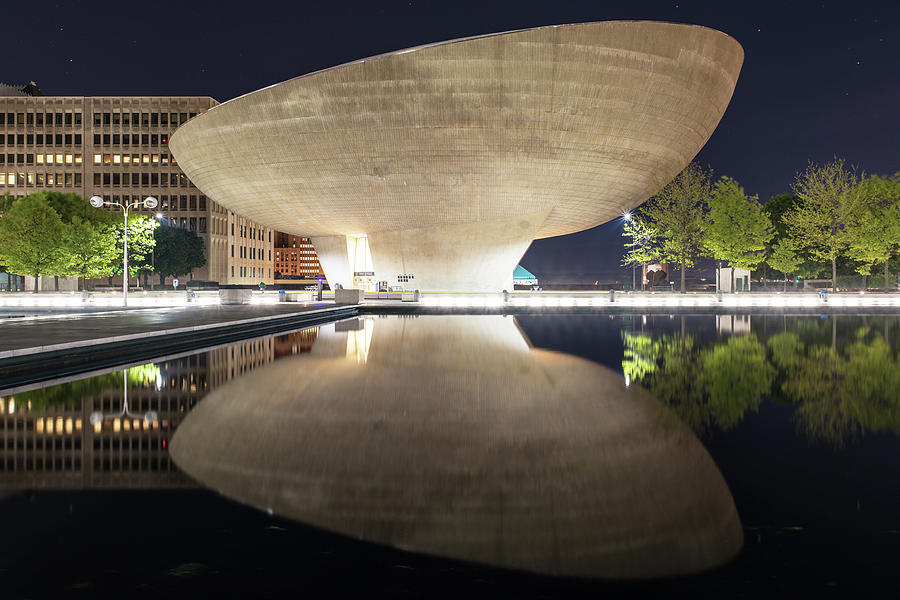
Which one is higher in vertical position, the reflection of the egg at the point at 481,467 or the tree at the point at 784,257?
the tree at the point at 784,257

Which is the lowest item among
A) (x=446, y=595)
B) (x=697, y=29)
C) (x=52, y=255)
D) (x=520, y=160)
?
(x=446, y=595)

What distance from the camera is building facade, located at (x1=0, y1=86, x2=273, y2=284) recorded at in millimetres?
92625

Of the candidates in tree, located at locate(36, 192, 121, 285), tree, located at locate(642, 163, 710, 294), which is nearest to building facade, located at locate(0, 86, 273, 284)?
tree, located at locate(36, 192, 121, 285)

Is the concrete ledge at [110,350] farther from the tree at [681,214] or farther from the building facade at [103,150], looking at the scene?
the building facade at [103,150]

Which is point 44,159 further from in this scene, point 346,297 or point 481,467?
point 481,467

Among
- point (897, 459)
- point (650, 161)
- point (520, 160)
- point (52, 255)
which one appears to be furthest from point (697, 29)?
point (52, 255)

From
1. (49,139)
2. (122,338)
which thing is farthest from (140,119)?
(122,338)

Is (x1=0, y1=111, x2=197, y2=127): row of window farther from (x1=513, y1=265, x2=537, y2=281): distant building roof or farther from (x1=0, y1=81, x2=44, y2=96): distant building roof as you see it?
(x1=513, y1=265, x2=537, y2=281): distant building roof

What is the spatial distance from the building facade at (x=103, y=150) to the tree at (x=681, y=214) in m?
67.4

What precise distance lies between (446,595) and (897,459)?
4.90m

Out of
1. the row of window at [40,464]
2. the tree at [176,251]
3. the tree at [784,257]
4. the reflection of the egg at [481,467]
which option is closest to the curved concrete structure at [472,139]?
the tree at [784,257]

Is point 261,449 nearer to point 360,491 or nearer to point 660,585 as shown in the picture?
point 360,491

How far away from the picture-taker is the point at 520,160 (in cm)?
3931

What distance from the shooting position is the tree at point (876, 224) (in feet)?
158
